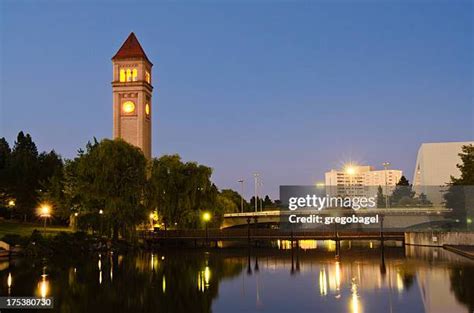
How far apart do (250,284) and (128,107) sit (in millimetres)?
68574

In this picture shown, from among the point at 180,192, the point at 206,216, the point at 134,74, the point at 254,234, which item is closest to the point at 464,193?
the point at 254,234

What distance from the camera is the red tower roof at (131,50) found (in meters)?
99.1

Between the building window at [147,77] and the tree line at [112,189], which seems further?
the building window at [147,77]

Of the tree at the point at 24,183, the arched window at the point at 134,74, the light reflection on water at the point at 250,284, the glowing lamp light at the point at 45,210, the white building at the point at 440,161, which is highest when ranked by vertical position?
the arched window at the point at 134,74

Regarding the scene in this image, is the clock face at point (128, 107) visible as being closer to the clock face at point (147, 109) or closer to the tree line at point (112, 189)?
the clock face at point (147, 109)

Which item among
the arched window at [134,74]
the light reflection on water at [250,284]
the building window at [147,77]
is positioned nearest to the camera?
the light reflection on water at [250,284]

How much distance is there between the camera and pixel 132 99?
9606cm

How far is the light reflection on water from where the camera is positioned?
23812 mm

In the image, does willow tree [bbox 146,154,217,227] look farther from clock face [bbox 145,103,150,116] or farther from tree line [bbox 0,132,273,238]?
clock face [bbox 145,103,150,116]

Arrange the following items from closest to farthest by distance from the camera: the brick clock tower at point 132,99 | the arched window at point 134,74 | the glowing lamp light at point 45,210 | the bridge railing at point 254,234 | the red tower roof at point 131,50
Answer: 1. the glowing lamp light at point 45,210
2. the bridge railing at point 254,234
3. the brick clock tower at point 132,99
4. the arched window at point 134,74
5. the red tower roof at point 131,50

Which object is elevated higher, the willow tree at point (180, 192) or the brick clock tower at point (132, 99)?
the brick clock tower at point (132, 99)

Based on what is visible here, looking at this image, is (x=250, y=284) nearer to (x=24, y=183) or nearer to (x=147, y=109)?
(x=24, y=183)

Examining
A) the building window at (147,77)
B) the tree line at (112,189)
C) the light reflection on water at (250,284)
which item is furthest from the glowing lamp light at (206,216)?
the building window at (147,77)

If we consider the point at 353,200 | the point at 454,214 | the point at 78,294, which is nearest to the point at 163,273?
the point at 78,294
